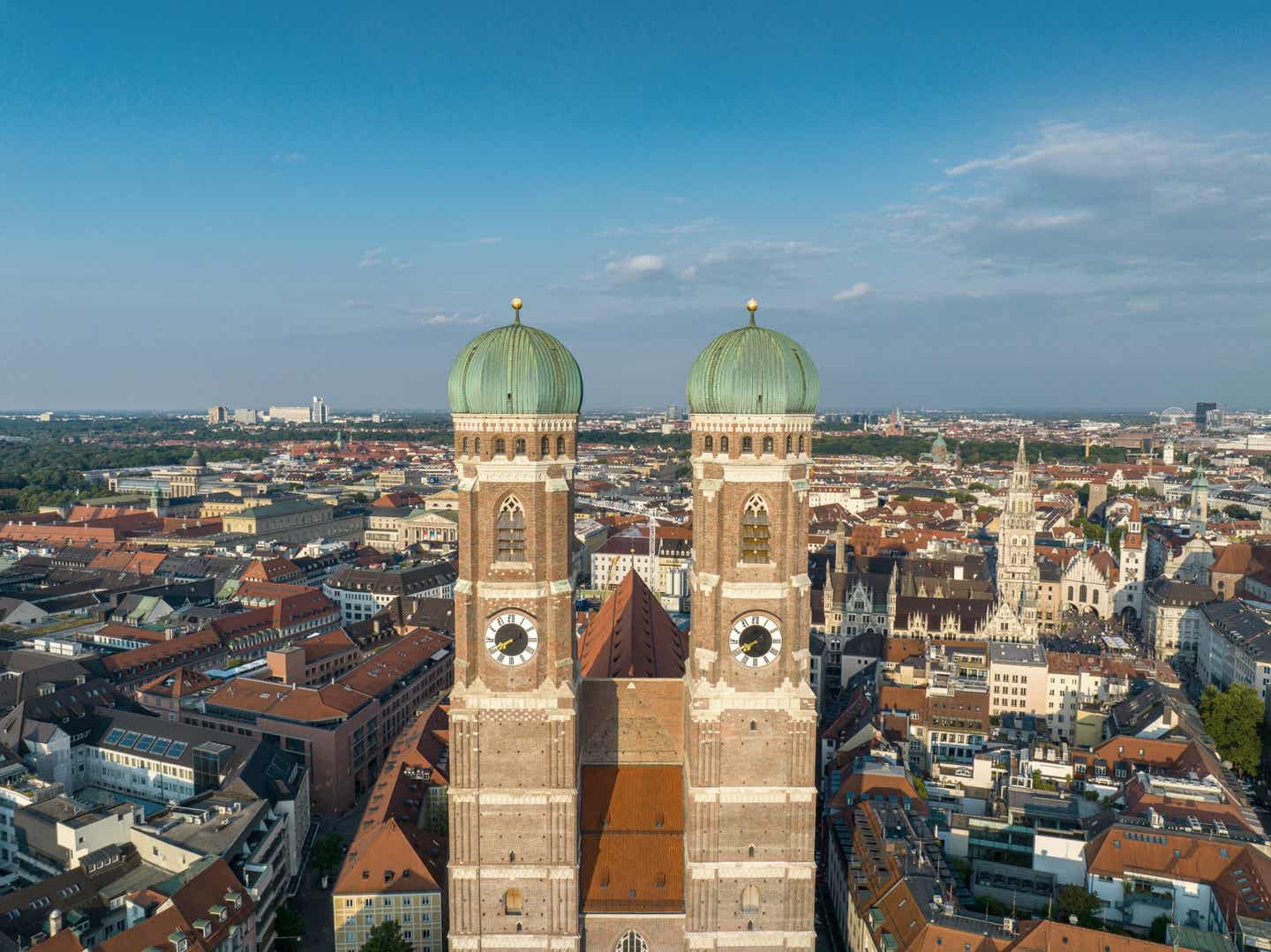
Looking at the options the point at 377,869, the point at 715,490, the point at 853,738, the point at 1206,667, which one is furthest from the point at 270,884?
the point at 1206,667

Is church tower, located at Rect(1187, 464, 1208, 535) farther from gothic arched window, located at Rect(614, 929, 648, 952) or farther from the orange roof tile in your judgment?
gothic arched window, located at Rect(614, 929, 648, 952)

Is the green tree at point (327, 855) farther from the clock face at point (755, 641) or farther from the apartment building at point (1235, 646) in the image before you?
the apartment building at point (1235, 646)

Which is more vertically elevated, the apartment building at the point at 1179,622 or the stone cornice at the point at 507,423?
the stone cornice at the point at 507,423

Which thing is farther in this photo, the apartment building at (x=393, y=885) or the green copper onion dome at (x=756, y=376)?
the apartment building at (x=393, y=885)

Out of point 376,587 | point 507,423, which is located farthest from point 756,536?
point 376,587

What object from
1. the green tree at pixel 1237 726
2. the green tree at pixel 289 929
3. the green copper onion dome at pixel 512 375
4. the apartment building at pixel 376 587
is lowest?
the green tree at pixel 289 929

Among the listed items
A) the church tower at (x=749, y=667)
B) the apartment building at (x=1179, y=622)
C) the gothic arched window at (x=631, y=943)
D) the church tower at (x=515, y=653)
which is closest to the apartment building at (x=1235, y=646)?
the apartment building at (x=1179, y=622)

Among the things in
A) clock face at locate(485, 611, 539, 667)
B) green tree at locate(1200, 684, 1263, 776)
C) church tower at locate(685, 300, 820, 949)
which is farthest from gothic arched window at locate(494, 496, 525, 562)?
green tree at locate(1200, 684, 1263, 776)

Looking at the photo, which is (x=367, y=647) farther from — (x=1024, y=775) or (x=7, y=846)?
(x=1024, y=775)
